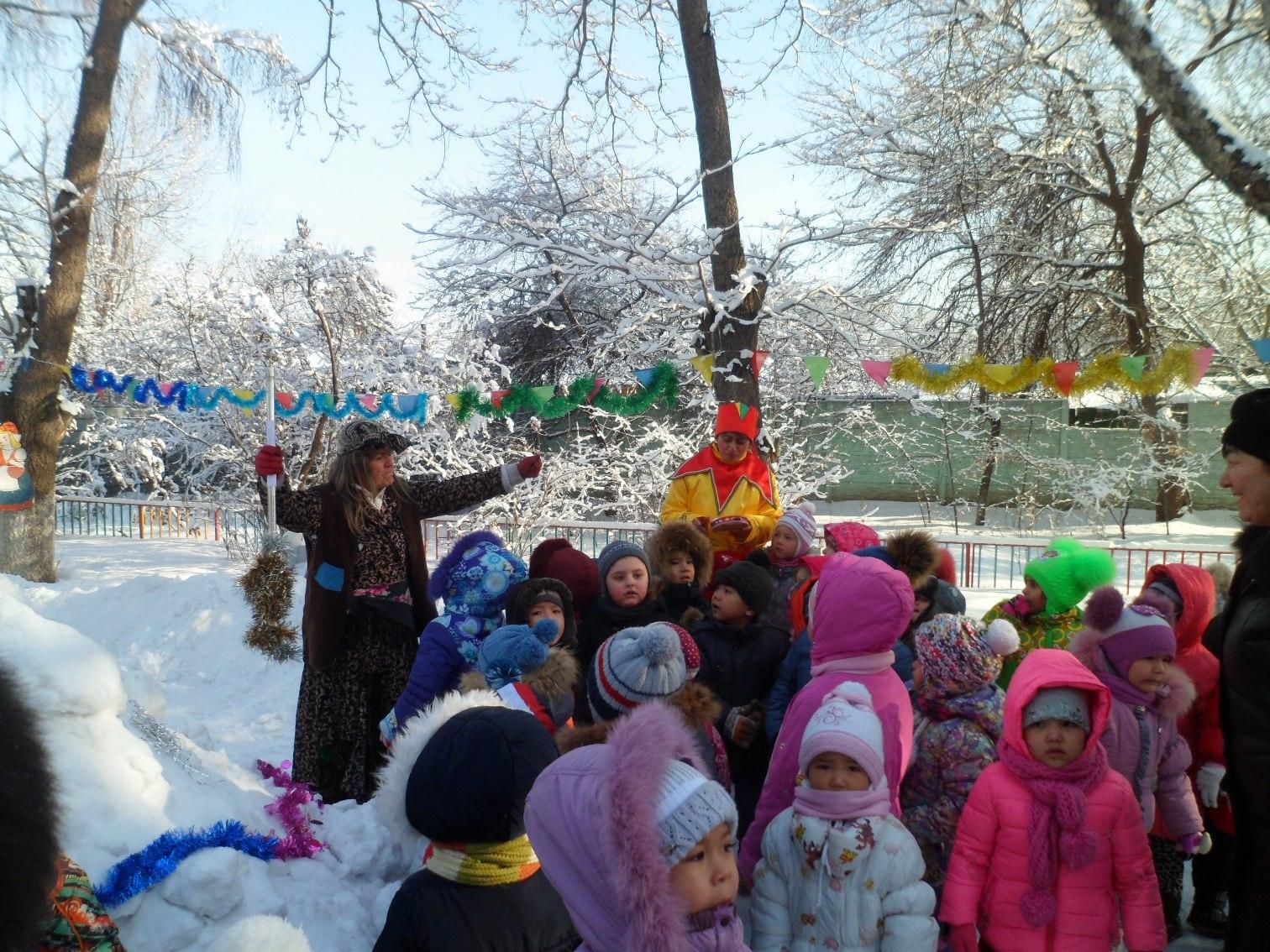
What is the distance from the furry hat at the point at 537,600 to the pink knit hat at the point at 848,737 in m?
1.40

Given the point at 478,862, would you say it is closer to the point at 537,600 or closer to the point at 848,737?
the point at 848,737

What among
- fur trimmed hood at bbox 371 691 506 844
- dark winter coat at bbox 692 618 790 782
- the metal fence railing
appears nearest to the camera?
fur trimmed hood at bbox 371 691 506 844

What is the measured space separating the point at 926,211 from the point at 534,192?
5745 millimetres

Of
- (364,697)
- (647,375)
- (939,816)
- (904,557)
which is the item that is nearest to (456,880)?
(939,816)

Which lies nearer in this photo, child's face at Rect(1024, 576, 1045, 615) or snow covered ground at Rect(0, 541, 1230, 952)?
snow covered ground at Rect(0, 541, 1230, 952)

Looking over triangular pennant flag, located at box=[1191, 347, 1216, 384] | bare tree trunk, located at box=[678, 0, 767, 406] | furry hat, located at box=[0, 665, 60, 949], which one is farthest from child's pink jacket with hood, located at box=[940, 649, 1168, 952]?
bare tree trunk, located at box=[678, 0, 767, 406]

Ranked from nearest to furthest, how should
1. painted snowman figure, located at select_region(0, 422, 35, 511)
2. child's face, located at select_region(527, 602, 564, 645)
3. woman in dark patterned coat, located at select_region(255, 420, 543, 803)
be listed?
child's face, located at select_region(527, 602, 564, 645)
woman in dark patterned coat, located at select_region(255, 420, 543, 803)
painted snowman figure, located at select_region(0, 422, 35, 511)

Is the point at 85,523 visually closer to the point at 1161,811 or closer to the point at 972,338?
the point at 972,338

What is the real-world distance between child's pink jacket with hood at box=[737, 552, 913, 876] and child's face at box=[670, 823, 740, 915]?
1.18 meters

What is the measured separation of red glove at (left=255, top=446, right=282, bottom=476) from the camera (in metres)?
4.10

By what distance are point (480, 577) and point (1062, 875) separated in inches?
92.9

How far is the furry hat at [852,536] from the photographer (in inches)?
179

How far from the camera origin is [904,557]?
4.05m

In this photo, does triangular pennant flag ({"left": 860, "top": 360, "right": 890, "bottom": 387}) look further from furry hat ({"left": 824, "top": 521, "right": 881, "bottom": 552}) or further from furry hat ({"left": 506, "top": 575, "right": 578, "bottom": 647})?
furry hat ({"left": 506, "top": 575, "right": 578, "bottom": 647})
